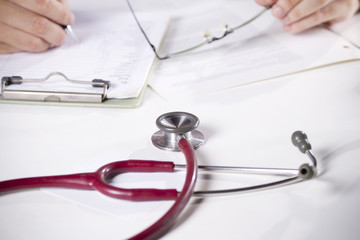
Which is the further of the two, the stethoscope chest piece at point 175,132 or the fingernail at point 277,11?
the fingernail at point 277,11

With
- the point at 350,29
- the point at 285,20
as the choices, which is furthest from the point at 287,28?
the point at 350,29

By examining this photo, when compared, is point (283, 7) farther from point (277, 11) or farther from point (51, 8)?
point (51, 8)

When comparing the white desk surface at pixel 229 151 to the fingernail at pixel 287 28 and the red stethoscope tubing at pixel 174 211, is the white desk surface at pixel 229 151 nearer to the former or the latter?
the red stethoscope tubing at pixel 174 211

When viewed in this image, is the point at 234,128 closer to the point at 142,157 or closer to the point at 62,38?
the point at 142,157

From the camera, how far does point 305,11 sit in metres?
1.12

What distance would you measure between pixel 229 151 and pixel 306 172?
16 cm

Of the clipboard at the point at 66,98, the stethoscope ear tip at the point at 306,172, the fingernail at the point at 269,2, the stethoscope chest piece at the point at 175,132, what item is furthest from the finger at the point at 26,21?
the stethoscope ear tip at the point at 306,172

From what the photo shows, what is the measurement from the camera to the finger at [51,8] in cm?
104

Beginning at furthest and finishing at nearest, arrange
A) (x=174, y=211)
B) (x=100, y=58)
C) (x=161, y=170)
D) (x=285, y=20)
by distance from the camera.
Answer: (x=285, y=20)
(x=100, y=58)
(x=161, y=170)
(x=174, y=211)

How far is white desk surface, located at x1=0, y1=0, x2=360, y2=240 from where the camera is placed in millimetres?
531

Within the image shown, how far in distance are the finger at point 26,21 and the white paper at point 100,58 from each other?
6cm

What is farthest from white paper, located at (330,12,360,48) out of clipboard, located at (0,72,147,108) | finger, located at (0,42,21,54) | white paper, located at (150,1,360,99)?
finger, located at (0,42,21,54)

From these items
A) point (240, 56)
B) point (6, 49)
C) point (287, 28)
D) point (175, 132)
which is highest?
point (287, 28)

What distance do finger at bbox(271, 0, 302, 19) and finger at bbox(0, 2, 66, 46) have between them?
671 millimetres
